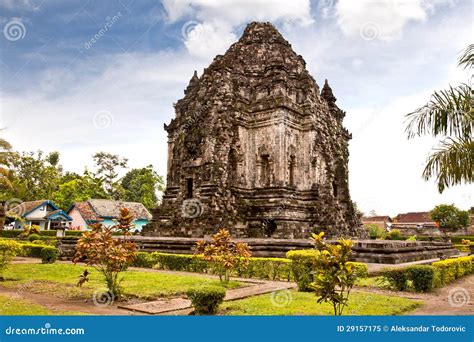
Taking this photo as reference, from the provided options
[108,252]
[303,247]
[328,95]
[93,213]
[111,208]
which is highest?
[328,95]

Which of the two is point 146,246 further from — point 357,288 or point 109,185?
point 109,185

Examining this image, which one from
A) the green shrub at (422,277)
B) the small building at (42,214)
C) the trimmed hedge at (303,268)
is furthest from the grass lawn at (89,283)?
the small building at (42,214)

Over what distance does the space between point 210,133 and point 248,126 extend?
99.8 inches

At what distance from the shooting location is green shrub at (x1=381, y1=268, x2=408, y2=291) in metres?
9.98

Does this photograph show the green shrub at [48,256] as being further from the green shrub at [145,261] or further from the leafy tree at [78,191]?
the leafy tree at [78,191]

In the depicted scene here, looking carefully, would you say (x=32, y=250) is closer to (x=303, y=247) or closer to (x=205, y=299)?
(x=303, y=247)

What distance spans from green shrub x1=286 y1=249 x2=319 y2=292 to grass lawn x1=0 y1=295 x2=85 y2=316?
16.8 ft

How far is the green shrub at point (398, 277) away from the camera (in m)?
9.98

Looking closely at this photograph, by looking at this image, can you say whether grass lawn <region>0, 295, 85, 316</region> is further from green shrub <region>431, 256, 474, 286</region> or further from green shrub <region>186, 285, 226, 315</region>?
green shrub <region>431, 256, 474, 286</region>

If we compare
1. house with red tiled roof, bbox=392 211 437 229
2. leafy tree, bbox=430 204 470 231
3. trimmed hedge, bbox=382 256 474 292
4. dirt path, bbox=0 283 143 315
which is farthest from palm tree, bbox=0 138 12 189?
house with red tiled roof, bbox=392 211 437 229

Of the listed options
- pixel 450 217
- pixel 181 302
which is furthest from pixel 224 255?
pixel 450 217

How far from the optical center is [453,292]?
9.95 meters

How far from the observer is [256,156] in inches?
862

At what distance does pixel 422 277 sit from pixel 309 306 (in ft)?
13.1
